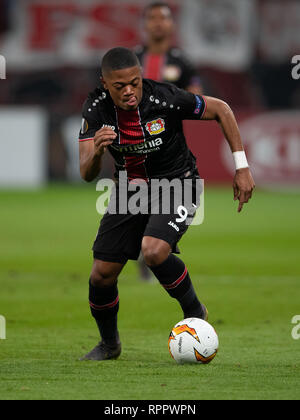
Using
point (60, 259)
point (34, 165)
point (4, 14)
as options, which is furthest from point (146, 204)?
point (4, 14)

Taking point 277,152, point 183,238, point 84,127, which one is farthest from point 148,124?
point 277,152

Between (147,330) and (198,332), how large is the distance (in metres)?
1.45

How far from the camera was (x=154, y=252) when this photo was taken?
5.77 m

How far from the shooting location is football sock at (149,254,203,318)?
5902 millimetres

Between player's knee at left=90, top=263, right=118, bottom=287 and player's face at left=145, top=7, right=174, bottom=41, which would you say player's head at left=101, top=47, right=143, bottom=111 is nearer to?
player's knee at left=90, top=263, right=118, bottom=287

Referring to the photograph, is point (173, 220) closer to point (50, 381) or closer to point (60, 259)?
point (50, 381)

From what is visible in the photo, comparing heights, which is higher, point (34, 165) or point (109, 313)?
point (109, 313)

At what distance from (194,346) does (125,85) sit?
1653 mm

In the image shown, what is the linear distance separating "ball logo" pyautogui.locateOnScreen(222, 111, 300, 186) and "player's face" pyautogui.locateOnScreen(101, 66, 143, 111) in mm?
15028

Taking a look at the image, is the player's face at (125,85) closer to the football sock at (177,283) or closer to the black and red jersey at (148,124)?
the black and red jersey at (148,124)

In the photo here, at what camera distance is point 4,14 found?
24969 mm

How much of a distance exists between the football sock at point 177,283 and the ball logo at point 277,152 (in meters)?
14.8

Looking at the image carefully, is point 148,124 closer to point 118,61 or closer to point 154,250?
point 118,61

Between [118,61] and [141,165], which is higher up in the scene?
[118,61]
